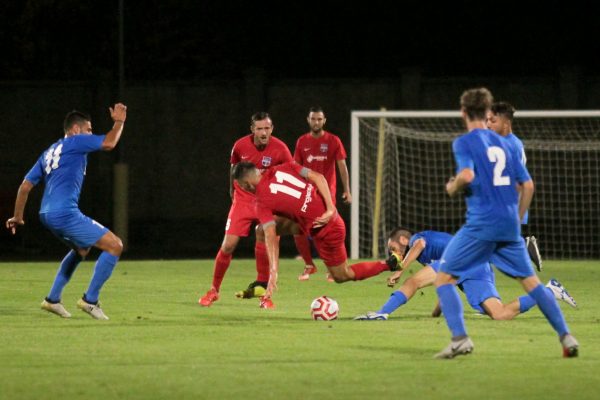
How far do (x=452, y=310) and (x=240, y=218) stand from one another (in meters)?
5.05

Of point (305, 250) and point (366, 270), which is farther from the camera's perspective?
point (305, 250)

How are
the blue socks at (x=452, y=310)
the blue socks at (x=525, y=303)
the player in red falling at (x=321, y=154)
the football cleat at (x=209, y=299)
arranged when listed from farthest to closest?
the player in red falling at (x=321, y=154) → the football cleat at (x=209, y=299) → the blue socks at (x=525, y=303) → the blue socks at (x=452, y=310)

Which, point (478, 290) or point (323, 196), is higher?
point (323, 196)

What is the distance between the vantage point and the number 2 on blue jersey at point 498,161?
8336 mm

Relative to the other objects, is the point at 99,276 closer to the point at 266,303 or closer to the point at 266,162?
the point at 266,303

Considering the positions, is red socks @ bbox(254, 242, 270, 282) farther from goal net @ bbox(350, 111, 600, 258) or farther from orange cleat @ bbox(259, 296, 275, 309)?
goal net @ bbox(350, 111, 600, 258)

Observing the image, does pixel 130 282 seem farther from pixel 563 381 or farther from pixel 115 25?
pixel 115 25

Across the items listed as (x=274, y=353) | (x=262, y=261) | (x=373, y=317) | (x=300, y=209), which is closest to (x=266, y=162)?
(x=262, y=261)

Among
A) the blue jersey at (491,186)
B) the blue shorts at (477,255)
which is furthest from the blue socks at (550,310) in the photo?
the blue jersey at (491,186)

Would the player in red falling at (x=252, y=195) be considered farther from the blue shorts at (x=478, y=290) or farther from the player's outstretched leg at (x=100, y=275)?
the blue shorts at (x=478, y=290)

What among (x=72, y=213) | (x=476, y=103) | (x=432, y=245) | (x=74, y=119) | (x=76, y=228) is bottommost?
(x=432, y=245)

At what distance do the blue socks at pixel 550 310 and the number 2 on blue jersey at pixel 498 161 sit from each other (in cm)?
72

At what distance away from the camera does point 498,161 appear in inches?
329

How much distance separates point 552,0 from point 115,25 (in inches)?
400
